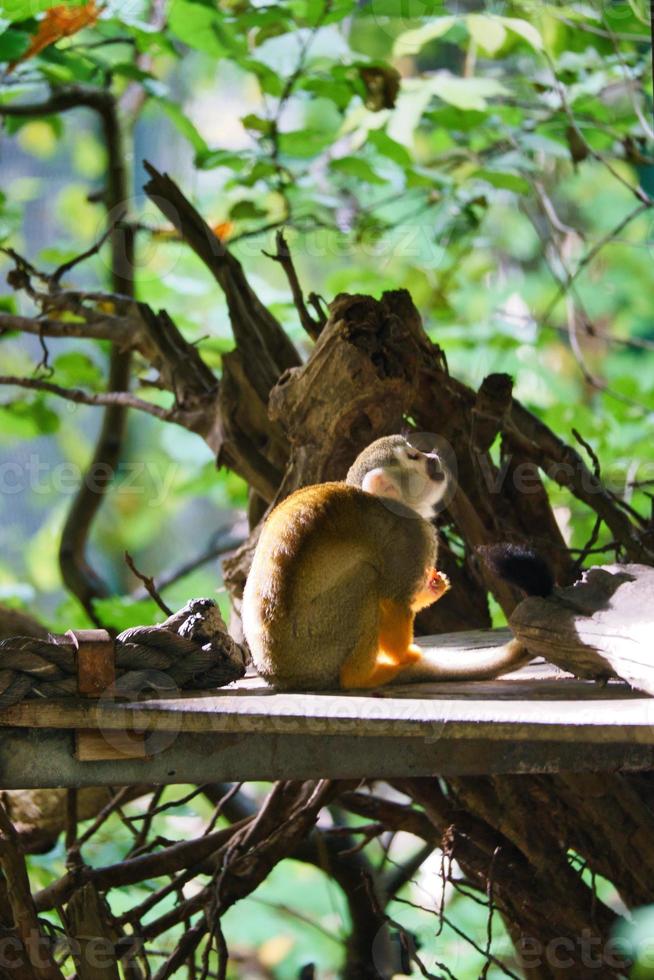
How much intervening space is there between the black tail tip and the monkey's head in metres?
0.17

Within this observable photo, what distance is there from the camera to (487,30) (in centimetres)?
278

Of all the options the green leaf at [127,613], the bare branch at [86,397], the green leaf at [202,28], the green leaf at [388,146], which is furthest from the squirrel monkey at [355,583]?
the green leaf at [202,28]

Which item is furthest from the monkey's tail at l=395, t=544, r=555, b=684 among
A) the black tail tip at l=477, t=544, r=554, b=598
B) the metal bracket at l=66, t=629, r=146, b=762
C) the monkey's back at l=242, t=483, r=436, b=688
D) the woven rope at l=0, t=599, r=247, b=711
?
the metal bracket at l=66, t=629, r=146, b=762

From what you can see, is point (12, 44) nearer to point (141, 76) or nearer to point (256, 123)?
point (141, 76)

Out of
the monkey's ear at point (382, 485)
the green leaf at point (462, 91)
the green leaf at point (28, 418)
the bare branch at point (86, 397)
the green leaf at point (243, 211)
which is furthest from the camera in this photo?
the green leaf at point (28, 418)

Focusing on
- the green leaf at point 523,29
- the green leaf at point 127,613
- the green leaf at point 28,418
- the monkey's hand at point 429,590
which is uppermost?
the green leaf at point 523,29

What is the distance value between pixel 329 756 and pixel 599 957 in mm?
1037

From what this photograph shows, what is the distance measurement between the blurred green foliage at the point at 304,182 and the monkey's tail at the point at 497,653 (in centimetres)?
99

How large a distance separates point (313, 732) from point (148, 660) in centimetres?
25

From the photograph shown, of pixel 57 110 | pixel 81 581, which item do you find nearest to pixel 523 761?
pixel 81 581

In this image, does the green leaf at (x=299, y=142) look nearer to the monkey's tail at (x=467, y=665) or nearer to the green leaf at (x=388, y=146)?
the green leaf at (x=388, y=146)

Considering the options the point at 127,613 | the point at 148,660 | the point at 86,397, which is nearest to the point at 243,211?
the point at 86,397

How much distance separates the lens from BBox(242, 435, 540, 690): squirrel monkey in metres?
1.56

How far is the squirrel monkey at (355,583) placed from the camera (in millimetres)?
1562
